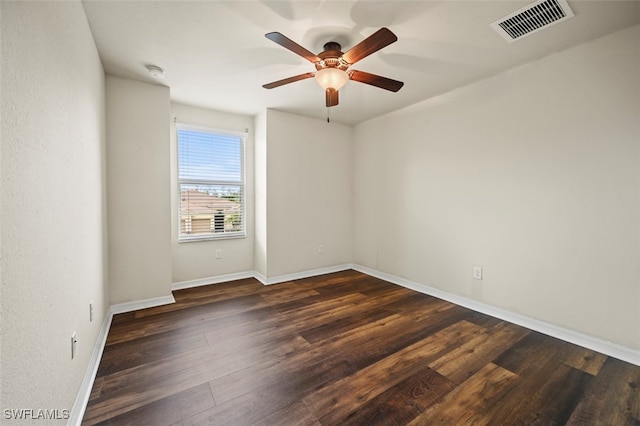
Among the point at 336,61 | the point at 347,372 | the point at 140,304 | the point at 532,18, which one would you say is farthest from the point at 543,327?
the point at 140,304

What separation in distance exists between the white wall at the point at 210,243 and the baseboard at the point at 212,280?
4 centimetres

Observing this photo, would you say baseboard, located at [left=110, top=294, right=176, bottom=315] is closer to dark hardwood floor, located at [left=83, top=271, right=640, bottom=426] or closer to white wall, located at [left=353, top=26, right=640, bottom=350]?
dark hardwood floor, located at [left=83, top=271, right=640, bottom=426]

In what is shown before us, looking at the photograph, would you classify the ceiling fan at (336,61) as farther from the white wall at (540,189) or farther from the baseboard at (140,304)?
the baseboard at (140,304)

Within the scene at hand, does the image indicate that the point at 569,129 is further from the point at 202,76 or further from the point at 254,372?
the point at 202,76

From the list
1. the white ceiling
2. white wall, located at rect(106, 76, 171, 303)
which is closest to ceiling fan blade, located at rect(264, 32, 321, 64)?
the white ceiling

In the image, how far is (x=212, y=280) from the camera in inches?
148

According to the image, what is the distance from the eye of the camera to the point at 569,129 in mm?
2238

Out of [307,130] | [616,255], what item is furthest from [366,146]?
[616,255]

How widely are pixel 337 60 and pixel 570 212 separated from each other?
2.30 meters

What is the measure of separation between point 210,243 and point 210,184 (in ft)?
2.73

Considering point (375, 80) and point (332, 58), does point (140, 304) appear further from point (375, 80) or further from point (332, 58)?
point (375, 80)

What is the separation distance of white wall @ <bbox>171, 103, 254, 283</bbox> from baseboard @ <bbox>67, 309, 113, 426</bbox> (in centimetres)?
126

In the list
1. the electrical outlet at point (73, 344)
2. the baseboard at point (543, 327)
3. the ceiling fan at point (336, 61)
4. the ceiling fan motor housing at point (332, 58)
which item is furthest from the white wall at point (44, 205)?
the baseboard at point (543, 327)

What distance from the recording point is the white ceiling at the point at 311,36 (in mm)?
1755
